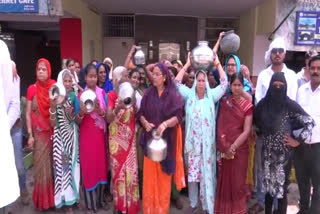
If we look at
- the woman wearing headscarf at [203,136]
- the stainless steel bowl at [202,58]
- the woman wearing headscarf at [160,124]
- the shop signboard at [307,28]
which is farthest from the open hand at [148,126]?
the shop signboard at [307,28]

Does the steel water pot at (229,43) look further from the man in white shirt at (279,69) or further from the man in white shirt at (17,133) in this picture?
the man in white shirt at (17,133)

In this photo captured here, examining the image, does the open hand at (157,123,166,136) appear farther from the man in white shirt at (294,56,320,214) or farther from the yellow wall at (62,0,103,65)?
the yellow wall at (62,0,103,65)

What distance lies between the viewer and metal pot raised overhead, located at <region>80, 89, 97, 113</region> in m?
2.79

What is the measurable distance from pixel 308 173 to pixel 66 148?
96.3 inches

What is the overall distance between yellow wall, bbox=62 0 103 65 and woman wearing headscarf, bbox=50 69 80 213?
4291 millimetres

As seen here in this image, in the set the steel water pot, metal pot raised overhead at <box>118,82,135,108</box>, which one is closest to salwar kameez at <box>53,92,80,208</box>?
metal pot raised overhead at <box>118,82,135,108</box>

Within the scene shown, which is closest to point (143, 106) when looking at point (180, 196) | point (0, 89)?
point (180, 196)

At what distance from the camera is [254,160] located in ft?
11.1

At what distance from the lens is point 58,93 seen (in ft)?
9.14

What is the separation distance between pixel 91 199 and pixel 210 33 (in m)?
8.42

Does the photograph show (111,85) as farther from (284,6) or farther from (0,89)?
(284,6)

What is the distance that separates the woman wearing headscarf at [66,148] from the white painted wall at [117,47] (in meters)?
7.16

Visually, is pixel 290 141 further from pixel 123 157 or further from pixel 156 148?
pixel 123 157

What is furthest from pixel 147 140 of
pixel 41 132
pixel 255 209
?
pixel 255 209
